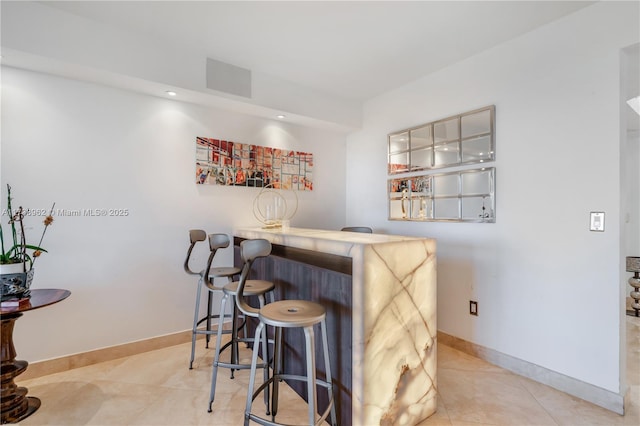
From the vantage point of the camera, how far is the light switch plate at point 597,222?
2.11 meters

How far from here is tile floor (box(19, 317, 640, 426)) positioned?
1.96m

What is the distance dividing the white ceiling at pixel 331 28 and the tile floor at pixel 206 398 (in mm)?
2827

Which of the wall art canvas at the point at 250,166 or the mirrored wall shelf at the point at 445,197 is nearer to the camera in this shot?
the mirrored wall shelf at the point at 445,197

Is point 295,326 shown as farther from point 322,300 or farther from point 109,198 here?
point 109,198

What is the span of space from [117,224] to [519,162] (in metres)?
3.61

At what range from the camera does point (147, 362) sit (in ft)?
8.93

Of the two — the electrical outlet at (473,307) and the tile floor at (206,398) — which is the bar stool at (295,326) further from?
the electrical outlet at (473,307)

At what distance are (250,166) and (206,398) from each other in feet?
7.68

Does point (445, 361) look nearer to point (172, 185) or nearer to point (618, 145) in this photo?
point (618, 145)

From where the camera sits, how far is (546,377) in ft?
7.77

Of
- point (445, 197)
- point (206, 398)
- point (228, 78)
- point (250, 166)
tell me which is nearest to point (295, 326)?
point (206, 398)

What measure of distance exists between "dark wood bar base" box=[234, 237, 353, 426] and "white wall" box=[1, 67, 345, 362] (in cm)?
127

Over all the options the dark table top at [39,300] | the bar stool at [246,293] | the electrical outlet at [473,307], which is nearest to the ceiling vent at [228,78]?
the bar stool at [246,293]

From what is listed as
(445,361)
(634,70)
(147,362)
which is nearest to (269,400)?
(147,362)
